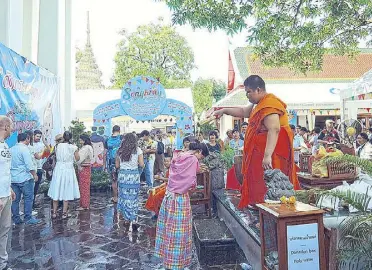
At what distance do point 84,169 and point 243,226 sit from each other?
422 cm

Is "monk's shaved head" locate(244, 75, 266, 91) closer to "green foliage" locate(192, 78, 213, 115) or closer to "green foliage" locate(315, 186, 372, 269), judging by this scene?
"green foliage" locate(315, 186, 372, 269)

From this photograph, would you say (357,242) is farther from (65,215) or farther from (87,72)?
(87,72)

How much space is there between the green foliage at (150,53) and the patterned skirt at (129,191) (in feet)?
70.7

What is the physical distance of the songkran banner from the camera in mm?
5711

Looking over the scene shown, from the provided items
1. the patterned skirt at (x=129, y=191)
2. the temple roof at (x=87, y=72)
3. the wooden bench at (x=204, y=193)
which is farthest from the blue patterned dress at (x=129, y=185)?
the temple roof at (x=87, y=72)

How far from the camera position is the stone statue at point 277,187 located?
2848 millimetres

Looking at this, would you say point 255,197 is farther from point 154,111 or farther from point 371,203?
point 154,111

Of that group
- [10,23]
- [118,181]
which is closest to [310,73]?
[10,23]

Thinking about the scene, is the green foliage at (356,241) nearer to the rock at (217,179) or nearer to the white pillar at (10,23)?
the rock at (217,179)

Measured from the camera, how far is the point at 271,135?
3439 millimetres

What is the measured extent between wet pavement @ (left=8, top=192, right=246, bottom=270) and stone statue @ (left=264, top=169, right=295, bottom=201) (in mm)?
1467

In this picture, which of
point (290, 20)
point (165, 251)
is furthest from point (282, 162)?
point (290, 20)

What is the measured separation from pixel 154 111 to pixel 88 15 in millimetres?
32075

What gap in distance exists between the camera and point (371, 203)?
286 cm
